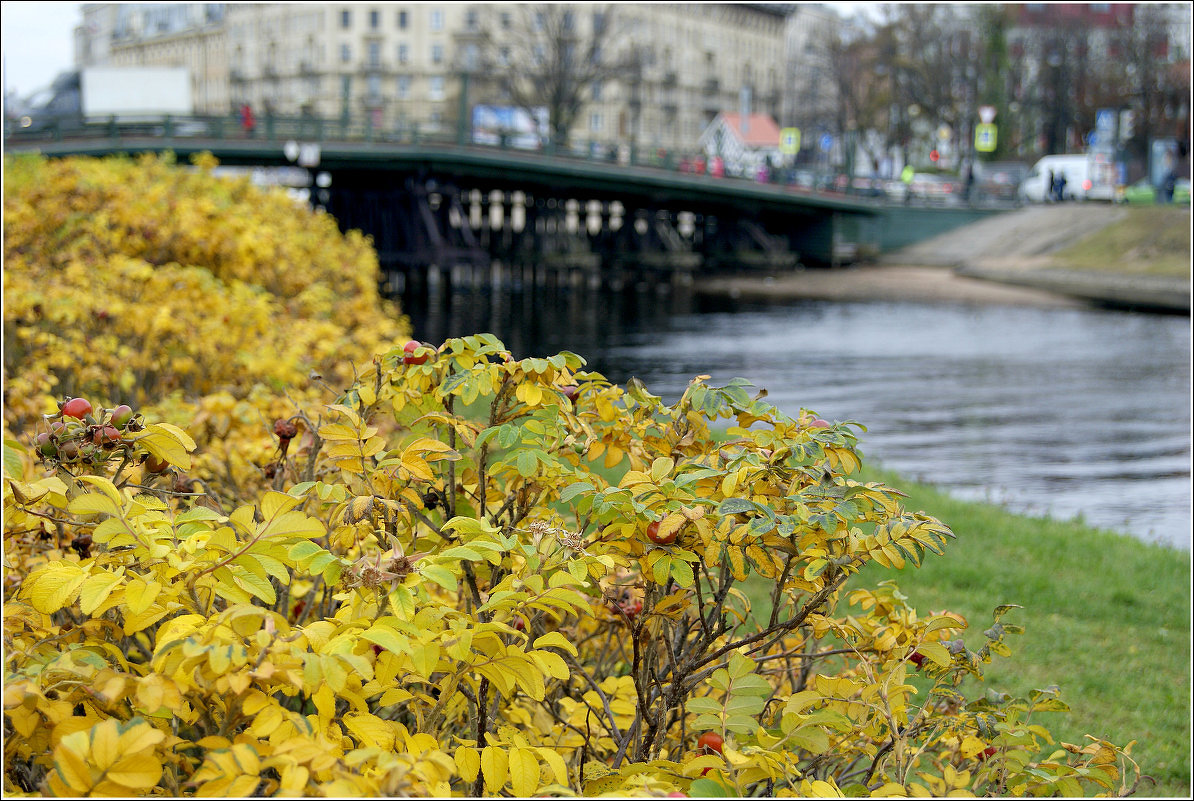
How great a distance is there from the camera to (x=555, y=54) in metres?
56.0

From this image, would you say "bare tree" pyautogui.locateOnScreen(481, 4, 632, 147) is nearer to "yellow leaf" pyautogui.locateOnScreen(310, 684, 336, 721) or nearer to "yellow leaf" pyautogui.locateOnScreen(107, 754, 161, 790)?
"yellow leaf" pyautogui.locateOnScreen(310, 684, 336, 721)

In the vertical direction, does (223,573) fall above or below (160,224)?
below

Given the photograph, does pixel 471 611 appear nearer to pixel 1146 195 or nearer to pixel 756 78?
pixel 1146 195

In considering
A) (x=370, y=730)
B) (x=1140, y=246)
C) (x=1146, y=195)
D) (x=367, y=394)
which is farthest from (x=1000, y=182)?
(x=370, y=730)

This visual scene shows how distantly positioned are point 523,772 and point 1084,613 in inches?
220

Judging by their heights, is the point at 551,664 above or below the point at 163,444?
below

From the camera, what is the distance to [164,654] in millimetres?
1718

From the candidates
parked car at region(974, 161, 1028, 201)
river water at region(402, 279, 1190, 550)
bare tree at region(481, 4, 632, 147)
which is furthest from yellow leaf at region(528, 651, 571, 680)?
bare tree at region(481, 4, 632, 147)

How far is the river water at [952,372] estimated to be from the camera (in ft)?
41.2

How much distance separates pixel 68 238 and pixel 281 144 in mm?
25861

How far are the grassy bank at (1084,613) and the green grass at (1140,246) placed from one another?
30072 millimetres

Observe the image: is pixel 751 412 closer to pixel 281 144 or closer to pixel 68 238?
pixel 68 238

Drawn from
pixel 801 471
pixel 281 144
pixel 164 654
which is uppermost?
pixel 281 144

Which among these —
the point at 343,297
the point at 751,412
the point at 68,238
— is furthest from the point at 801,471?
the point at 343,297
